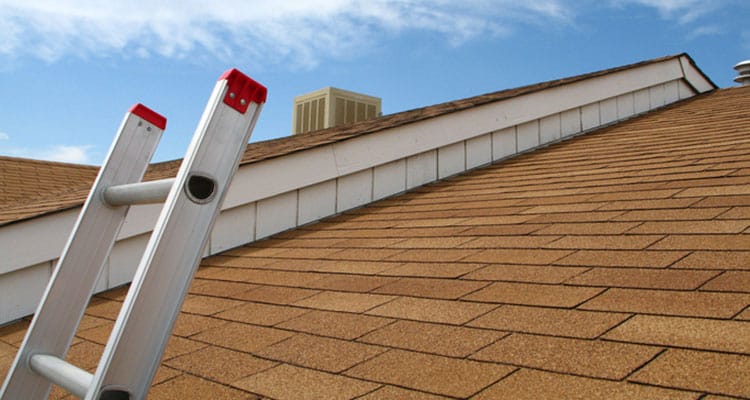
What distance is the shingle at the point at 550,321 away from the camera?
1.69 metres

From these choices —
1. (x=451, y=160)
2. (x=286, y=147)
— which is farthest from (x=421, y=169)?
(x=286, y=147)

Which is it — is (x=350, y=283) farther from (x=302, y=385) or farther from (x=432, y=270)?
(x=302, y=385)

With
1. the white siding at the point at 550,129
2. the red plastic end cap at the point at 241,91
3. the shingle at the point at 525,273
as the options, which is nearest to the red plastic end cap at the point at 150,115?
the red plastic end cap at the point at 241,91

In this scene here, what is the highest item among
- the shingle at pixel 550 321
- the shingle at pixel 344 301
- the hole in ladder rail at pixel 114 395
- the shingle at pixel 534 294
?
the shingle at pixel 534 294

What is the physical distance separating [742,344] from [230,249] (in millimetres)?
2941

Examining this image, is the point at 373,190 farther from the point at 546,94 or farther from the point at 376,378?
the point at 376,378

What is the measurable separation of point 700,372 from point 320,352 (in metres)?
1.04

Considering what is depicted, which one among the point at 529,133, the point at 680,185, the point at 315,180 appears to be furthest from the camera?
the point at 529,133

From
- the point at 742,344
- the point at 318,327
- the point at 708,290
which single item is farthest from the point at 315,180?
the point at 742,344

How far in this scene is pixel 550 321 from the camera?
1792 millimetres

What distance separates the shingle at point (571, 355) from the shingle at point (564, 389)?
1.5 inches

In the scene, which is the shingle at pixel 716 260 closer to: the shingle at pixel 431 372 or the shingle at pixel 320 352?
the shingle at pixel 431 372

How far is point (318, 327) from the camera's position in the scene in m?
Result: 2.10

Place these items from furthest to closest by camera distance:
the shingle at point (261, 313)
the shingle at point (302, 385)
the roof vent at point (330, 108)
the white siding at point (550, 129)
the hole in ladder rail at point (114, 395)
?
the roof vent at point (330, 108) < the white siding at point (550, 129) < the shingle at point (261, 313) < the shingle at point (302, 385) < the hole in ladder rail at point (114, 395)
